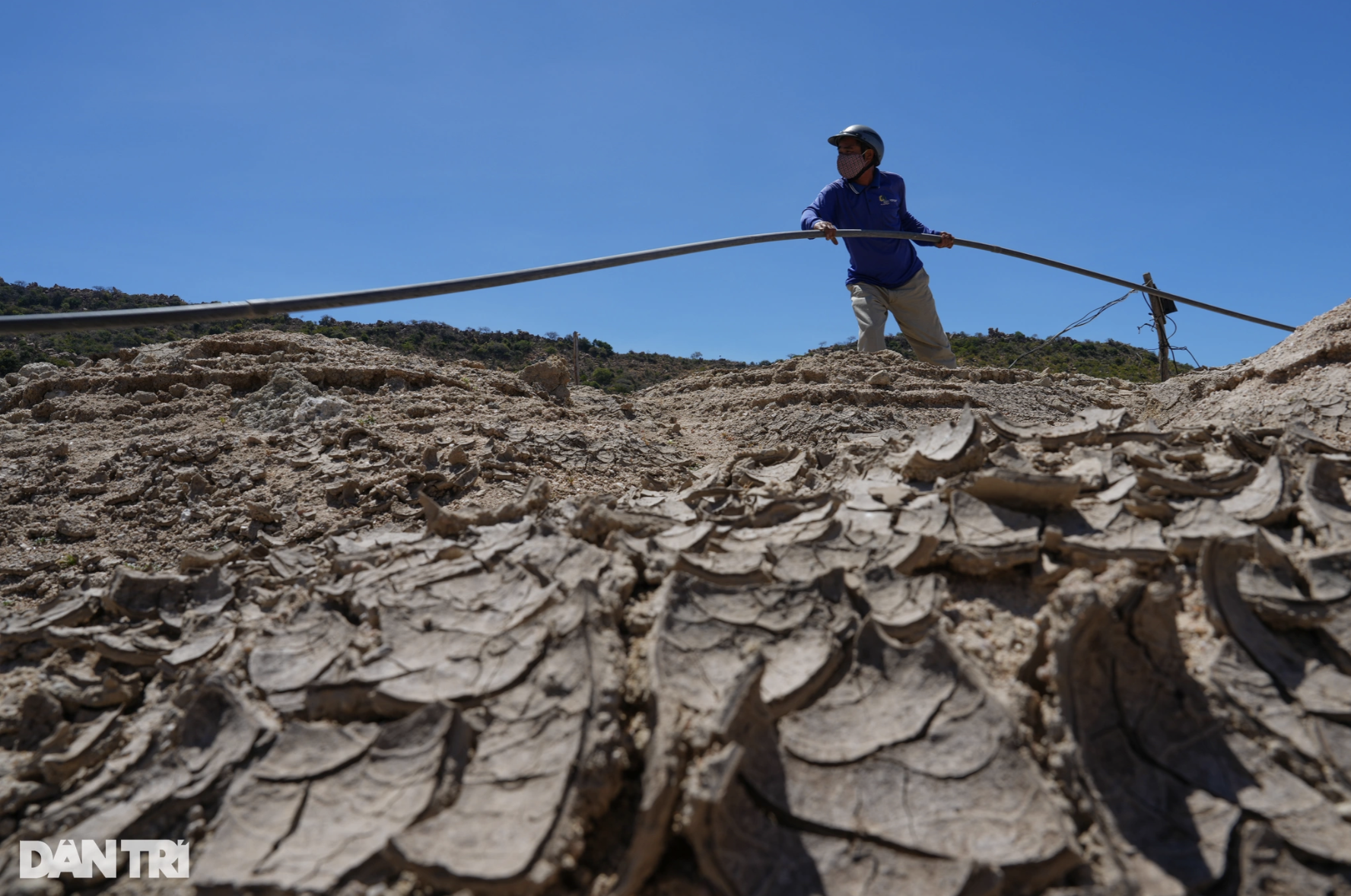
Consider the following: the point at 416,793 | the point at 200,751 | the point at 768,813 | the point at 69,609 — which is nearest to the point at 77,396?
the point at 69,609

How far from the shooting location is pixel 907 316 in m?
5.81

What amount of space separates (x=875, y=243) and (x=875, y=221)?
0.51 ft

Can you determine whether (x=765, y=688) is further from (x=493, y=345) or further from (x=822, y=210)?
(x=493, y=345)

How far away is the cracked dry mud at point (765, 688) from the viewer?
3.47 ft

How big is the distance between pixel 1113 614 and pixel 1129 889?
0.43 meters

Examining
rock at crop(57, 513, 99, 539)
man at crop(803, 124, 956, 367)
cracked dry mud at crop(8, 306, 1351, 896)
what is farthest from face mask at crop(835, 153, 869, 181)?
rock at crop(57, 513, 99, 539)

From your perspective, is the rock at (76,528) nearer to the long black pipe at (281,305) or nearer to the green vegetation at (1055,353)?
the long black pipe at (281,305)

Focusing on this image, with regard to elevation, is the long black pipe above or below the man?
below

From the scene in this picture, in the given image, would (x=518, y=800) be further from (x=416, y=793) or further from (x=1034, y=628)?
(x=1034, y=628)

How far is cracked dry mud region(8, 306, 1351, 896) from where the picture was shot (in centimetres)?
106

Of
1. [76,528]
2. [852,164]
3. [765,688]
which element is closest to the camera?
[765,688]

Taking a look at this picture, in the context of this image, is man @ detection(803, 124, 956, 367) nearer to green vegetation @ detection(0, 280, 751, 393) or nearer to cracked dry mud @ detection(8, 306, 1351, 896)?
cracked dry mud @ detection(8, 306, 1351, 896)

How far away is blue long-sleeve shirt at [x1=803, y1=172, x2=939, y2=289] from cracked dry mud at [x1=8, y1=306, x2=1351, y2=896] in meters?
3.31

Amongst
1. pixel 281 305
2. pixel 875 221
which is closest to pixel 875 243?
→ pixel 875 221
